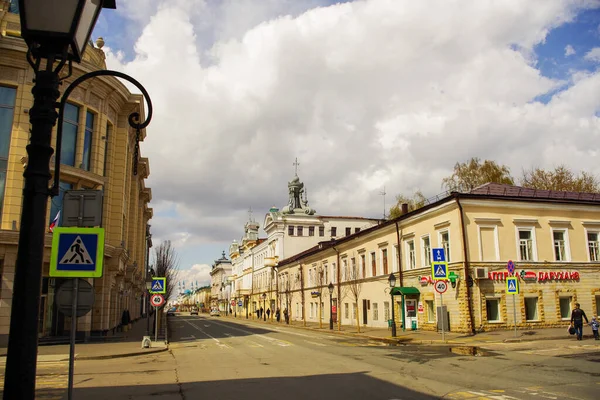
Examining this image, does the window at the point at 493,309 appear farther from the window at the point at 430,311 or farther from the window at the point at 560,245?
the window at the point at 560,245

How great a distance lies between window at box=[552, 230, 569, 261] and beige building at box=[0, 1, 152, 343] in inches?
992

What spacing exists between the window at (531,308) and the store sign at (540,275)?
115cm

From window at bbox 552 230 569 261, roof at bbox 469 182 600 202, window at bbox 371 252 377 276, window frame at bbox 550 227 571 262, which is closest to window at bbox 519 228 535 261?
window frame at bbox 550 227 571 262

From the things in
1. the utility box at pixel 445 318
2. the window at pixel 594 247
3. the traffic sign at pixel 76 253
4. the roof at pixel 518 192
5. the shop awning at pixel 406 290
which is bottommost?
the utility box at pixel 445 318

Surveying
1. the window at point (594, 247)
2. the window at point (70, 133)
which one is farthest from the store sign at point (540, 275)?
the window at point (70, 133)

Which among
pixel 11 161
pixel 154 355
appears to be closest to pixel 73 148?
pixel 11 161

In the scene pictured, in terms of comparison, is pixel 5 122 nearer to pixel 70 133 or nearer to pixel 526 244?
pixel 70 133

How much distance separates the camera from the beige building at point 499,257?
27.6 m

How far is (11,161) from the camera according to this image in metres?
24.8

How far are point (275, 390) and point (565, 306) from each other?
24.9m

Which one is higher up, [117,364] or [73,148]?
[73,148]

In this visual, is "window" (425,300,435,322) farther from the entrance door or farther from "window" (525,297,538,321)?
"window" (525,297,538,321)

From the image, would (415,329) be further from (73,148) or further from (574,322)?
(73,148)

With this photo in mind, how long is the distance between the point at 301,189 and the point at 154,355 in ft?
214
